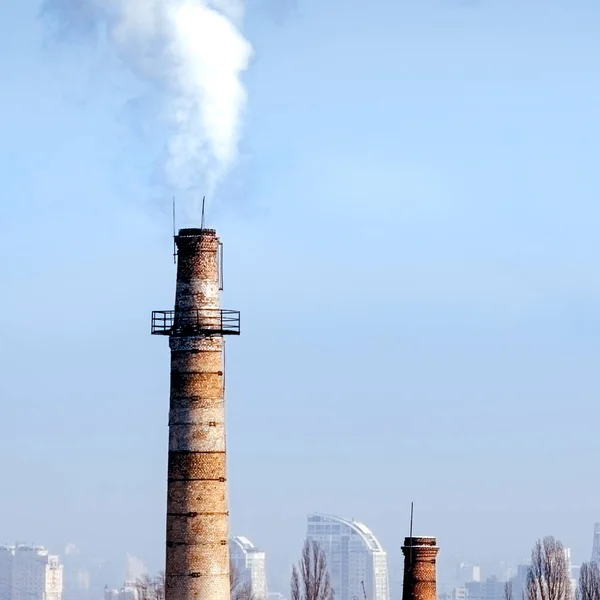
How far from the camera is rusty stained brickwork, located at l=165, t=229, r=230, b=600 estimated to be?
4262 centimetres

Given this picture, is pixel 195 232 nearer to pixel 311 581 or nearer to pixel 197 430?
pixel 197 430

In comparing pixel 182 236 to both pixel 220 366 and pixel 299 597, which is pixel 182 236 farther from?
pixel 299 597

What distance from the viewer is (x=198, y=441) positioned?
4322 cm

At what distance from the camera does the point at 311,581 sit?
3595 inches

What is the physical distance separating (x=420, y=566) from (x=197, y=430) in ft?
33.2

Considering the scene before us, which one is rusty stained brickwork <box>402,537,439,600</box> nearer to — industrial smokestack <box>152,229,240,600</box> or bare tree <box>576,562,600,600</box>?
industrial smokestack <box>152,229,240,600</box>

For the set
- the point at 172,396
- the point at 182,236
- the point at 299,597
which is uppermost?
the point at 182,236

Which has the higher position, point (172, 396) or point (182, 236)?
point (182, 236)

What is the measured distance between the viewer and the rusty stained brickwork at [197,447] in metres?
42.6

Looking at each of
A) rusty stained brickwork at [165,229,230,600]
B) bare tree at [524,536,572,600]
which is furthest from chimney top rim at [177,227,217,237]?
bare tree at [524,536,572,600]

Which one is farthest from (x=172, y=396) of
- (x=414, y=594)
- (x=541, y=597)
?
(x=541, y=597)

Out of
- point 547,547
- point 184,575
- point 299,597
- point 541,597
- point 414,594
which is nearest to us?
point 184,575

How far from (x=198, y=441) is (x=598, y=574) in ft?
165

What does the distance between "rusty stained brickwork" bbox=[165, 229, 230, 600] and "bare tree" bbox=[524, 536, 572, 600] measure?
1557 inches
